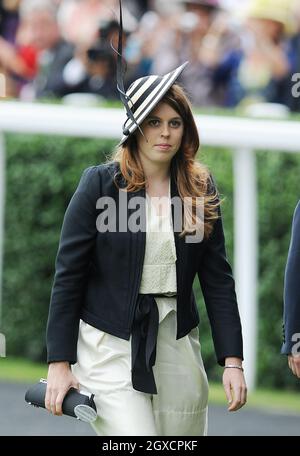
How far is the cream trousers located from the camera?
457 centimetres

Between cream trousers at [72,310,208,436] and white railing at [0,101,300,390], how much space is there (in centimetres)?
386

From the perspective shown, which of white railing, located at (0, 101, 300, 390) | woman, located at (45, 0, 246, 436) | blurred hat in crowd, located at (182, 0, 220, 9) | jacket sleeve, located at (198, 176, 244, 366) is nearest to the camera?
woman, located at (45, 0, 246, 436)

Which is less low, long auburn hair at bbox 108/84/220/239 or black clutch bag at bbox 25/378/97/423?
long auburn hair at bbox 108/84/220/239

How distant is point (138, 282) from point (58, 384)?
431mm

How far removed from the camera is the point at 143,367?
4574 millimetres

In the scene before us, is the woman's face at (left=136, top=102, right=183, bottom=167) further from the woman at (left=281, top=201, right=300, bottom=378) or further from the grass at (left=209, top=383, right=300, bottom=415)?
the grass at (left=209, top=383, right=300, bottom=415)

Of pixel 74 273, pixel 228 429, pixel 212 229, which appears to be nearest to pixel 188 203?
pixel 212 229

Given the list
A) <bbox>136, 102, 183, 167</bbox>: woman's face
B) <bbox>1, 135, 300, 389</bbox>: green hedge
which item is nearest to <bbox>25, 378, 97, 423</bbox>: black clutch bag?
<bbox>136, 102, 183, 167</bbox>: woman's face

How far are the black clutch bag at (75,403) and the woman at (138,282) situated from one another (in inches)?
1.1

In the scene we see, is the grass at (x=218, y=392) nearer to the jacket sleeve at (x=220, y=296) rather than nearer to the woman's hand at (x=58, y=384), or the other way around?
the jacket sleeve at (x=220, y=296)

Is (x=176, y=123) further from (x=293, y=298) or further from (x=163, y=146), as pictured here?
(x=293, y=298)

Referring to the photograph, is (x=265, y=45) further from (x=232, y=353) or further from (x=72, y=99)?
(x=232, y=353)

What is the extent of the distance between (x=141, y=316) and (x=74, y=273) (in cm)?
27

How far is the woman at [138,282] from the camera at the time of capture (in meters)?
4.60
